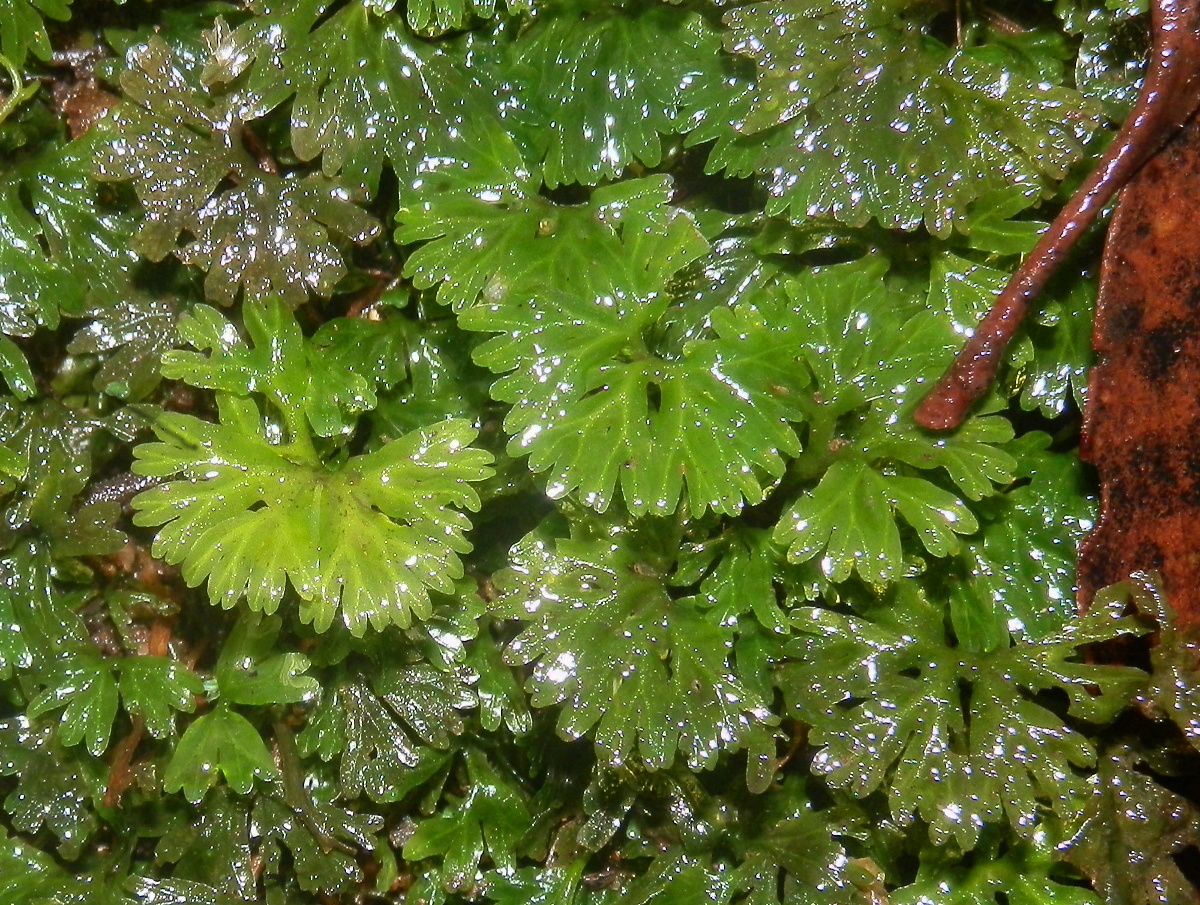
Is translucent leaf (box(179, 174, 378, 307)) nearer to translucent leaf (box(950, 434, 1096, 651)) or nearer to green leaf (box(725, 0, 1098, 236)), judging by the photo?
green leaf (box(725, 0, 1098, 236))

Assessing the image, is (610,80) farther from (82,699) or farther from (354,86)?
(82,699)

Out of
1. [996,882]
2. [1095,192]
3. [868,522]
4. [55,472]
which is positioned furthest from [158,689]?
[1095,192]

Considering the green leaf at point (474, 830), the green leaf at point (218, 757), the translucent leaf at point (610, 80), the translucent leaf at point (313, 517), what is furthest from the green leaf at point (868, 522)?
the green leaf at point (218, 757)

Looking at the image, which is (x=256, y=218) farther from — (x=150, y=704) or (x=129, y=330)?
(x=150, y=704)

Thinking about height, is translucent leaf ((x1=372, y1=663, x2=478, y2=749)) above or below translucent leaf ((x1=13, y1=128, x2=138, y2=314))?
below

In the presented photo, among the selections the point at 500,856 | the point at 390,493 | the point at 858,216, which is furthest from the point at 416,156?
the point at 500,856

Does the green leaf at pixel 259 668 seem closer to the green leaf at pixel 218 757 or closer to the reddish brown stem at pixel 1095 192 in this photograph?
the green leaf at pixel 218 757

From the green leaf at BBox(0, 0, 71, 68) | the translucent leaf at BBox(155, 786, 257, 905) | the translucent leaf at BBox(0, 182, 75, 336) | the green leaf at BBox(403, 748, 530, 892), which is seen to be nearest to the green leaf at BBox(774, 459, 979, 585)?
the green leaf at BBox(403, 748, 530, 892)
